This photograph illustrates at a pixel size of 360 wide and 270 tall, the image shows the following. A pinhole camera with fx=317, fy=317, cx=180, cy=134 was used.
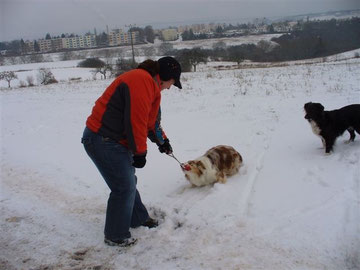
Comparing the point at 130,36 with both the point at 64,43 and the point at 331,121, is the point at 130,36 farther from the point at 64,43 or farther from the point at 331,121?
the point at 64,43

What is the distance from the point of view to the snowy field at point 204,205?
346 cm

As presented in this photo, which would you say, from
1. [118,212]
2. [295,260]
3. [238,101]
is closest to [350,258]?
[295,260]

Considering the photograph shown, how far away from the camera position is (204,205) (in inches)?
181

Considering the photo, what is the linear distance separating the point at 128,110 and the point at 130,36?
112 feet

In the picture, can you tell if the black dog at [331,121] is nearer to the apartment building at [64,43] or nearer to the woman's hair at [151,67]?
the woman's hair at [151,67]

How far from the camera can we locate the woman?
3248mm

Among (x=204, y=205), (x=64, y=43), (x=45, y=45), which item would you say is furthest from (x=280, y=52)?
(x=45, y=45)

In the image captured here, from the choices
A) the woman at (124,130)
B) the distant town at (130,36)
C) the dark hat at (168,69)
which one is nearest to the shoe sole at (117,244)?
the woman at (124,130)

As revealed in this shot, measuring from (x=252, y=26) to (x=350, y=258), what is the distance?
396ft

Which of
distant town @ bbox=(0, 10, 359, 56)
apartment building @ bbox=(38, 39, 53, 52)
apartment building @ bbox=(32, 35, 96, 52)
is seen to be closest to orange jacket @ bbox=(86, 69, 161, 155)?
distant town @ bbox=(0, 10, 359, 56)

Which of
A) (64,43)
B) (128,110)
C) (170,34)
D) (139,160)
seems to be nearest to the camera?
(128,110)

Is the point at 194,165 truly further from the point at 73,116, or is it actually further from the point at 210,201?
the point at 73,116

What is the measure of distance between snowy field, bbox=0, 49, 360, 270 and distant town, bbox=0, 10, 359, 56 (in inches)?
869

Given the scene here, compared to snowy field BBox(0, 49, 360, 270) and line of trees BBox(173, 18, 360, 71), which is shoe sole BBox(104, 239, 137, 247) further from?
line of trees BBox(173, 18, 360, 71)
